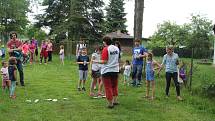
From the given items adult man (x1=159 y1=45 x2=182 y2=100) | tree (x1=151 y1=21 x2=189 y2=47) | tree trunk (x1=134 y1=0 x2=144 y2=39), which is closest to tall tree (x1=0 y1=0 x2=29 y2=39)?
tree (x1=151 y1=21 x2=189 y2=47)

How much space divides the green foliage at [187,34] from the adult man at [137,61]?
194 feet

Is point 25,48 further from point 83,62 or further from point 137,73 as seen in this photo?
point 83,62

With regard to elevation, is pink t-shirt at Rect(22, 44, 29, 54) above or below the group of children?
above

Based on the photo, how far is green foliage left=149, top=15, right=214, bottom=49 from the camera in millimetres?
77812

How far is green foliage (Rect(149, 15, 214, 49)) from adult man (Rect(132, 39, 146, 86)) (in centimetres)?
5899

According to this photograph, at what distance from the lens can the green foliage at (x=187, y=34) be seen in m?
77.8

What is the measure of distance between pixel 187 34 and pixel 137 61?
3039 inches

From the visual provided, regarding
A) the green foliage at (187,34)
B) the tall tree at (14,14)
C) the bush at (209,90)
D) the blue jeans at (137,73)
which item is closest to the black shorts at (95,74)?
the blue jeans at (137,73)

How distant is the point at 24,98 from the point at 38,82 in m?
4.67

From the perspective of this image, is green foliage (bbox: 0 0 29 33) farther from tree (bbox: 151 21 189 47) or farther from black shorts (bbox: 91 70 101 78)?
black shorts (bbox: 91 70 101 78)

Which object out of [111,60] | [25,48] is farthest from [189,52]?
[111,60]

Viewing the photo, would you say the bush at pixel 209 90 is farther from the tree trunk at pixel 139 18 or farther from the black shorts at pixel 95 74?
the tree trunk at pixel 139 18

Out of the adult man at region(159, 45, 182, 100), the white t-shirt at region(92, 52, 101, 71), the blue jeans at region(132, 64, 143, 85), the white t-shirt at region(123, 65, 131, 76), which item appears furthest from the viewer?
the white t-shirt at region(123, 65, 131, 76)

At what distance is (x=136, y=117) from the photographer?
10.6 m
